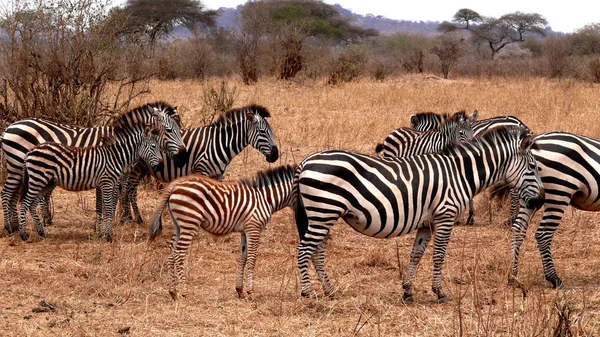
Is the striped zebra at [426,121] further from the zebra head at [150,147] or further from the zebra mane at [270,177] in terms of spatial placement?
the zebra mane at [270,177]

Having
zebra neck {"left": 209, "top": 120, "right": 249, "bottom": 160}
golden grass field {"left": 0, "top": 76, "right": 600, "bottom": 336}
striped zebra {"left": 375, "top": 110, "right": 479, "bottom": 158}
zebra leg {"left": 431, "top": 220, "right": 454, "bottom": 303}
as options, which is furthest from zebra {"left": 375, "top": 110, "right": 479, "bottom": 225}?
zebra leg {"left": 431, "top": 220, "right": 454, "bottom": 303}

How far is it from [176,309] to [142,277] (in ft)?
3.62

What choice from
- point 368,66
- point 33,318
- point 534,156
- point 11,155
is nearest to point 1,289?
point 33,318

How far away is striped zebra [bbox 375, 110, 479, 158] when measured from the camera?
9875 mm

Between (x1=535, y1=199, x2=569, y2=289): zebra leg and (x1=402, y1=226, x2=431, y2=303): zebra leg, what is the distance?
1265 millimetres

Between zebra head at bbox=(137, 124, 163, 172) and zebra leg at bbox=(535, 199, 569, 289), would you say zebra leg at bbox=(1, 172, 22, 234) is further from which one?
zebra leg at bbox=(535, 199, 569, 289)

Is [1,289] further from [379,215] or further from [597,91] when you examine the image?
[597,91]

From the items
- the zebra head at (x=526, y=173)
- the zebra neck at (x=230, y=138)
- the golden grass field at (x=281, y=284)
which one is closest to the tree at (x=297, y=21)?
the golden grass field at (x=281, y=284)

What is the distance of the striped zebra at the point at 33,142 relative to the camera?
28.7 ft

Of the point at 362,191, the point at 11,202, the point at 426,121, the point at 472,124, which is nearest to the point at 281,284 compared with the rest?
the point at 362,191

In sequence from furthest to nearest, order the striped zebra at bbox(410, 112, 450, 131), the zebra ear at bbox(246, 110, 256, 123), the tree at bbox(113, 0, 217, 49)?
the tree at bbox(113, 0, 217, 49) < the striped zebra at bbox(410, 112, 450, 131) < the zebra ear at bbox(246, 110, 256, 123)

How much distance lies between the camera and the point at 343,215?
6191 mm

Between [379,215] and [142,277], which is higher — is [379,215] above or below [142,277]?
above

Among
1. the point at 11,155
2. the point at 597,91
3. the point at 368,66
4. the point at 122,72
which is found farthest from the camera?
the point at 368,66
